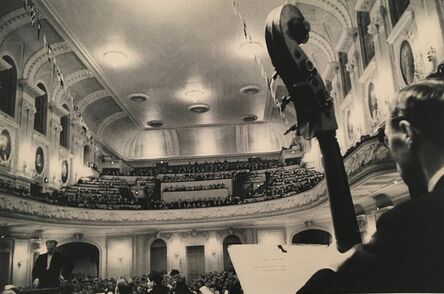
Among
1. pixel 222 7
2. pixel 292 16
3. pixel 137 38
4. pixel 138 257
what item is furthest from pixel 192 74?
pixel 292 16

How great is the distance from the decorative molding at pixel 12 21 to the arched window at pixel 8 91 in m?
2.10

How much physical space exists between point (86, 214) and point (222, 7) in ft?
30.1

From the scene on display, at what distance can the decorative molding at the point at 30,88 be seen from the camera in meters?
12.8

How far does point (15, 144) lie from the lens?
12211 millimetres

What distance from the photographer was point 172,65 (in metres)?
16.6

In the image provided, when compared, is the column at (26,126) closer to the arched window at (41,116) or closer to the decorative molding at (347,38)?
the arched window at (41,116)

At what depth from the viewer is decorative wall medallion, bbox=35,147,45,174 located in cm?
1507

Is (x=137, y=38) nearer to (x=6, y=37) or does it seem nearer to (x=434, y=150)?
(x=6, y=37)

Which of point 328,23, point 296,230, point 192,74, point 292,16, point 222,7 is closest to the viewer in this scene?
point 292,16

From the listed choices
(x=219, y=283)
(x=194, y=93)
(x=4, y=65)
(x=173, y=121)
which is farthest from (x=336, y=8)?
(x=173, y=121)

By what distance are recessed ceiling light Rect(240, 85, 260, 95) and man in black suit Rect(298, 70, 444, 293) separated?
772 cm

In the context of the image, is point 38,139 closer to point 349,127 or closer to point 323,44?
point 349,127

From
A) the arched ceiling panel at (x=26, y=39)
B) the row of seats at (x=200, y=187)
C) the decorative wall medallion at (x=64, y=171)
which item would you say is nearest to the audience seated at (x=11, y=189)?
the arched ceiling panel at (x=26, y=39)

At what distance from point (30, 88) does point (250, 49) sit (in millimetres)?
6930
